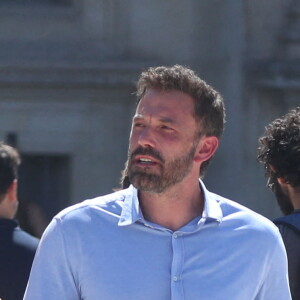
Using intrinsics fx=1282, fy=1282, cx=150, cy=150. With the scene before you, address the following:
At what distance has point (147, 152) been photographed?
11.7 feet

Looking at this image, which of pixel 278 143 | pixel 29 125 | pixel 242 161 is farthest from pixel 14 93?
pixel 278 143

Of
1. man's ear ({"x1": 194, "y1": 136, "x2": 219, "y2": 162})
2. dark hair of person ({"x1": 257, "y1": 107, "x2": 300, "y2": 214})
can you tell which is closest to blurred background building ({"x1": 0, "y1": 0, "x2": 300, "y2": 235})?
dark hair of person ({"x1": 257, "y1": 107, "x2": 300, "y2": 214})

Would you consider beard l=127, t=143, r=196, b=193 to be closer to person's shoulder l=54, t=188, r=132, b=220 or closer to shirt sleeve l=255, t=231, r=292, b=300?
person's shoulder l=54, t=188, r=132, b=220

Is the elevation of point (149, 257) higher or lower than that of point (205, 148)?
lower

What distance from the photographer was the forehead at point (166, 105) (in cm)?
364

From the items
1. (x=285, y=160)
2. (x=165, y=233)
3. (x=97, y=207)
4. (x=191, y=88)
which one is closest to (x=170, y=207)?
(x=165, y=233)

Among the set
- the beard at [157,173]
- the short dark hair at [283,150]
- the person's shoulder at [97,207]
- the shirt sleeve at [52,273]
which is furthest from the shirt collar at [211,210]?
the short dark hair at [283,150]

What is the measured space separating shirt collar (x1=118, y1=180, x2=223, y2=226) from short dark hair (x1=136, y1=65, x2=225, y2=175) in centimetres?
20

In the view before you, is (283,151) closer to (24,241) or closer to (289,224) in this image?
(289,224)

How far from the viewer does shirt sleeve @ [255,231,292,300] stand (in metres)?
3.61

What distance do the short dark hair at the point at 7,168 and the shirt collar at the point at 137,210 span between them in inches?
62.4

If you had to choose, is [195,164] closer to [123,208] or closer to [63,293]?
[123,208]

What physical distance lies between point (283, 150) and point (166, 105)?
98cm

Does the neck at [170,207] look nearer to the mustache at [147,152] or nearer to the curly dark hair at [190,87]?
the mustache at [147,152]
